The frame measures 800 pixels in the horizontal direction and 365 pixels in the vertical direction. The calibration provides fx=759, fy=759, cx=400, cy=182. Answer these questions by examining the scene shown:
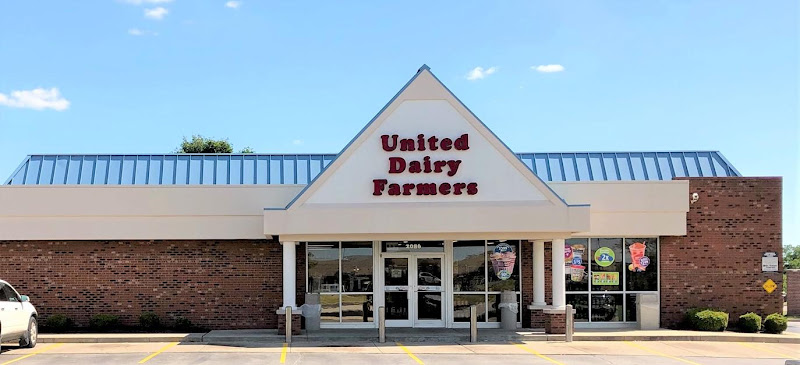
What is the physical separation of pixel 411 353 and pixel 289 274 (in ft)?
14.7

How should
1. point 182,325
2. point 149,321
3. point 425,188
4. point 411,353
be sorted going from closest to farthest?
point 411,353 < point 425,188 < point 149,321 < point 182,325

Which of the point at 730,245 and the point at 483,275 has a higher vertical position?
the point at 730,245

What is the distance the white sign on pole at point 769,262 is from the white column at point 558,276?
20.4 feet

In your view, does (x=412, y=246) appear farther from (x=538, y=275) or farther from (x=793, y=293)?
(x=793, y=293)

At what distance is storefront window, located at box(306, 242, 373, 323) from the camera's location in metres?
21.2

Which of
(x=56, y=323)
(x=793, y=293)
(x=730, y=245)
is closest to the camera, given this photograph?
(x=56, y=323)

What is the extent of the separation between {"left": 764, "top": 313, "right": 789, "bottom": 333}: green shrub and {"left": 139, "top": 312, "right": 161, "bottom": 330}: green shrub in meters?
16.6

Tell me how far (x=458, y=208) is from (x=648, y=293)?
6532 mm

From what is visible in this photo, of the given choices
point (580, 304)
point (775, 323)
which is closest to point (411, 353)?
point (580, 304)

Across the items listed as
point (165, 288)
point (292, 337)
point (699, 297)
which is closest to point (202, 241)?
point (165, 288)

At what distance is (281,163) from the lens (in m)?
25.4

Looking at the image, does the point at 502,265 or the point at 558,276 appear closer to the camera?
the point at 558,276

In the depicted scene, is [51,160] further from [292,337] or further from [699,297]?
[699,297]

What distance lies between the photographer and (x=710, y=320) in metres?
20.5
